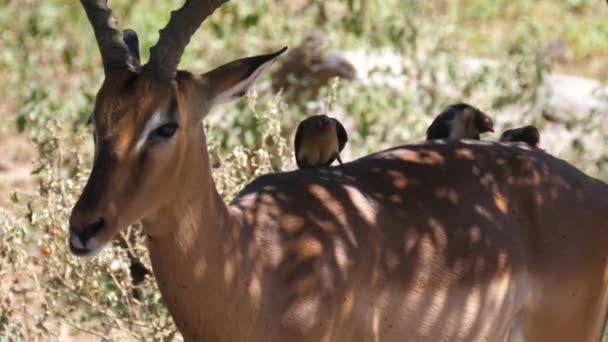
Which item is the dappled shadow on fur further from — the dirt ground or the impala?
the dirt ground

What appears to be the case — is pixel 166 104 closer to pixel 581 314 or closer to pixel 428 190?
pixel 428 190

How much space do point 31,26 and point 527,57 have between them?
13.2ft

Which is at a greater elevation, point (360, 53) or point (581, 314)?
point (360, 53)

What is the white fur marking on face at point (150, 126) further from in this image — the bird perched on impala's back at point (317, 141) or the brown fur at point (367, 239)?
the bird perched on impala's back at point (317, 141)

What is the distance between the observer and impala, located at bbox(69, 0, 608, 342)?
416 cm

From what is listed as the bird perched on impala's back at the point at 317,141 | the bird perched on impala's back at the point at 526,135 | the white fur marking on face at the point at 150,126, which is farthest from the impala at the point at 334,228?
the bird perched on impala's back at the point at 526,135

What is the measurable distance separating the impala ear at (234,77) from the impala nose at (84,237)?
65 cm

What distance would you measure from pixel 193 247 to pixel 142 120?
512 millimetres

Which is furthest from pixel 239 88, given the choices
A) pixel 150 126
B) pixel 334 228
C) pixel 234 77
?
pixel 334 228

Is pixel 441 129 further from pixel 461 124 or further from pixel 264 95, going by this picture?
pixel 264 95

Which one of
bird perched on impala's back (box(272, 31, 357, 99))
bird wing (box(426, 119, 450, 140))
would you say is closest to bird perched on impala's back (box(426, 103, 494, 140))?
bird wing (box(426, 119, 450, 140))

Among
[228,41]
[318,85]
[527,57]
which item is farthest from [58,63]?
[527,57]

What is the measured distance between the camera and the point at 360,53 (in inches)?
424

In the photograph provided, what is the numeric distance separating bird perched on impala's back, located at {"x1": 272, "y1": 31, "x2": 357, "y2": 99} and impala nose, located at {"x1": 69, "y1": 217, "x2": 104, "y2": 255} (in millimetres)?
5983
